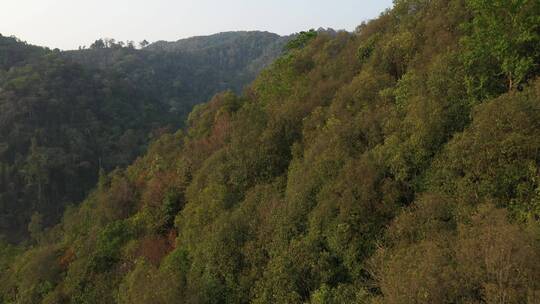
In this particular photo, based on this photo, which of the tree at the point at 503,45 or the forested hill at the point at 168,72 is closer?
the tree at the point at 503,45

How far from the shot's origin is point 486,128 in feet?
42.8

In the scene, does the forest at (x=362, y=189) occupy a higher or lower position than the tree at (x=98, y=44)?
lower

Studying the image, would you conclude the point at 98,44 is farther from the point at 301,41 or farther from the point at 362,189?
the point at 362,189

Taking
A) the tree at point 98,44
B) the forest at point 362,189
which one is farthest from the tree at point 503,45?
the tree at point 98,44

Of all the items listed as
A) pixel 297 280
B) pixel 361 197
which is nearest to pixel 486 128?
pixel 361 197

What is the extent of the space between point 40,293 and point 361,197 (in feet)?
92.9

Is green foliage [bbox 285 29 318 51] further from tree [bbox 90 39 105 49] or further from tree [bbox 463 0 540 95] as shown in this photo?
tree [bbox 90 39 105 49]

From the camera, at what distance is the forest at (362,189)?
11.2 metres

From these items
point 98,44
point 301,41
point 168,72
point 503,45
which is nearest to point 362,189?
point 503,45

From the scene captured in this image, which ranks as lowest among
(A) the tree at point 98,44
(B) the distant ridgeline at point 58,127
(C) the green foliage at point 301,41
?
(B) the distant ridgeline at point 58,127

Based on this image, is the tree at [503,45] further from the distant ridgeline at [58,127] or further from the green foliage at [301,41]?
the distant ridgeline at [58,127]

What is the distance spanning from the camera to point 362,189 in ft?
53.9

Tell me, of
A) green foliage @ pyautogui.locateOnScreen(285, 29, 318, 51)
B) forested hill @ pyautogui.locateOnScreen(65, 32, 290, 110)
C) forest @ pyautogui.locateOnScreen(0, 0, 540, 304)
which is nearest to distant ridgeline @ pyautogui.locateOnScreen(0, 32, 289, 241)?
forested hill @ pyautogui.locateOnScreen(65, 32, 290, 110)

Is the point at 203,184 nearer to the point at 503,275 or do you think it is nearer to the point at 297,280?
the point at 297,280
